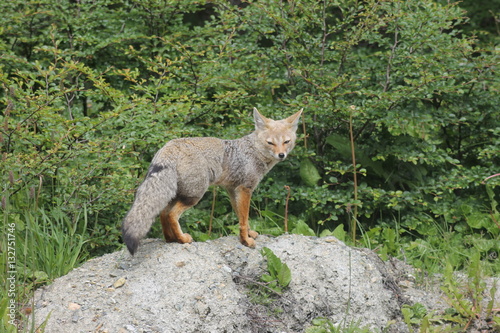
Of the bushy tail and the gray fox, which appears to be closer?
the bushy tail

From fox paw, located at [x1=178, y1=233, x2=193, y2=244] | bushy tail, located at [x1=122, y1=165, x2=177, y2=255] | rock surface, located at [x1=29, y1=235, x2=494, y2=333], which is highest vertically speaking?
bushy tail, located at [x1=122, y1=165, x2=177, y2=255]

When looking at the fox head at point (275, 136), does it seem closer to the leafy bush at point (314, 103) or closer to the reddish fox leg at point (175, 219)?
the leafy bush at point (314, 103)

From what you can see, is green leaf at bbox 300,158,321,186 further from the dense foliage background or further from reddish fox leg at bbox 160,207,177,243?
reddish fox leg at bbox 160,207,177,243

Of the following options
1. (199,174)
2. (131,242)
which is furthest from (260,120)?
(131,242)

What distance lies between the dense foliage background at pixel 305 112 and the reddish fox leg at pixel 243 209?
2.07ft

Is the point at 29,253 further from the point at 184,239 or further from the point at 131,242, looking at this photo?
the point at 184,239

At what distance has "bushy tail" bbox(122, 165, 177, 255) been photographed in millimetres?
4363

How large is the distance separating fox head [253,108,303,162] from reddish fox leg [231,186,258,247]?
1.50ft

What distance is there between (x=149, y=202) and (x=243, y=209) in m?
1.10

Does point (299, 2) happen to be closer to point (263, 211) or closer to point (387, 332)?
point (263, 211)

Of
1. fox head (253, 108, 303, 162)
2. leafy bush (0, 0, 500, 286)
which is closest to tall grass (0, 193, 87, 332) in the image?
leafy bush (0, 0, 500, 286)

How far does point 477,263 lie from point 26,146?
4.47m

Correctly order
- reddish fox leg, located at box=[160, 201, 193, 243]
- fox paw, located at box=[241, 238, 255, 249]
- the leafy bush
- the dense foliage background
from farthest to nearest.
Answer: the leafy bush, the dense foliage background, fox paw, located at box=[241, 238, 255, 249], reddish fox leg, located at box=[160, 201, 193, 243]

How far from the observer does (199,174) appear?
497cm
